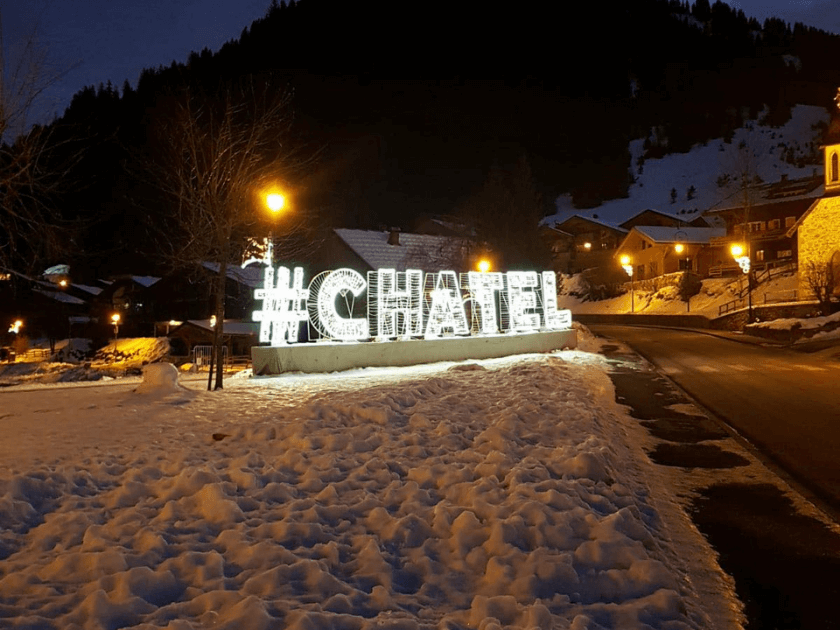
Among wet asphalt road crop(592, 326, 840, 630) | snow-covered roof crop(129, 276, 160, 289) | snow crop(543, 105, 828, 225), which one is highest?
snow crop(543, 105, 828, 225)

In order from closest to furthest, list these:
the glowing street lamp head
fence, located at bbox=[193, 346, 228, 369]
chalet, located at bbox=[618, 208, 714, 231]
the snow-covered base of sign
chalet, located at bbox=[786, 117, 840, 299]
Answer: the glowing street lamp head → the snow-covered base of sign → fence, located at bbox=[193, 346, 228, 369] → chalet, located at bbox=[786, 117, 840, 299] → chalet, located at bbox=[618, 208, 714, 231]

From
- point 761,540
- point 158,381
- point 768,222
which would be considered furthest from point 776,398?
point 768,222

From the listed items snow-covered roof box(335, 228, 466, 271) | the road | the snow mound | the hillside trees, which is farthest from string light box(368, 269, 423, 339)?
the hillside trees

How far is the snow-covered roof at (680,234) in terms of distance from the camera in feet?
221

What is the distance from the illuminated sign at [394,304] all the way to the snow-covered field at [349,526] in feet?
25.8

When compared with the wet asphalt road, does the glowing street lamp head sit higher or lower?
higher

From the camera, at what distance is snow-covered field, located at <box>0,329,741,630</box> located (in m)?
4.18

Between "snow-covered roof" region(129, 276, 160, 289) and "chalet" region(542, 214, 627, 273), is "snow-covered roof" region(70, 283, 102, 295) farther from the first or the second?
"chalet" region(542, 214, 627, 273)

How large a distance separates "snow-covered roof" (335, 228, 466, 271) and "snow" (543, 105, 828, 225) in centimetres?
7034

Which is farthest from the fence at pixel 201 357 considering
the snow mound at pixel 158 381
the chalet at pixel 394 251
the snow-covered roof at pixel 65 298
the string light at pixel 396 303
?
the snow-covered roof at pixel 65 298

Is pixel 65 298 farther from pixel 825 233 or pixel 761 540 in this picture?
pixel 761 540

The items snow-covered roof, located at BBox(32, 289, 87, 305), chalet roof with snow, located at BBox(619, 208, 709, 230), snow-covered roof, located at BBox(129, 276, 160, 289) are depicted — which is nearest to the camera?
snow-covered roof, located at BBox(129, 276, 160, 289)

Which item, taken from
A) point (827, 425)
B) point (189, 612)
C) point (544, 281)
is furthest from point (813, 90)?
point (189, 612)

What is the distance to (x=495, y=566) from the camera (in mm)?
4805
